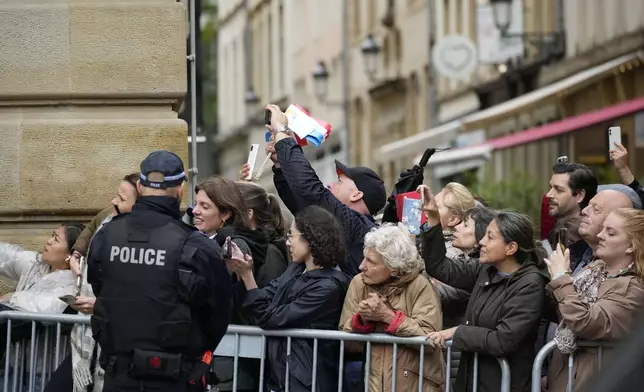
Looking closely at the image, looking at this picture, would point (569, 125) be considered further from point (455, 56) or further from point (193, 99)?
point (193, 99)

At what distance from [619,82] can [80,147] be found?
53.7ft

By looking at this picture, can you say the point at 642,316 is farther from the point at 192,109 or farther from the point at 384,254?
the point at 192,109

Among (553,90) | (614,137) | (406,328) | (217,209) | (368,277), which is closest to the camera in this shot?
(406,328)

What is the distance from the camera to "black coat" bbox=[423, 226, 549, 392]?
7117 millimetres

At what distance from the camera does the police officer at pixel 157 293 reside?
681 cm

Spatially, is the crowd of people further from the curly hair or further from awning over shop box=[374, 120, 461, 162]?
awning over shop box=[374, 120, 461, 162]

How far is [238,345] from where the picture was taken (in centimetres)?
788

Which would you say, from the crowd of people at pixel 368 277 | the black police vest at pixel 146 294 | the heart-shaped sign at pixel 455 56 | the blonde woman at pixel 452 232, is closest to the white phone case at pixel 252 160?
the crowd of people at pixel 368 277

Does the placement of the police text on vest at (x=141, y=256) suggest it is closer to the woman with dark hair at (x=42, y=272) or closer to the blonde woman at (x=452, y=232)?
the woman with dark hair at (x=42, y=272)

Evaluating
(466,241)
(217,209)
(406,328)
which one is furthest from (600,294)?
(217,209)

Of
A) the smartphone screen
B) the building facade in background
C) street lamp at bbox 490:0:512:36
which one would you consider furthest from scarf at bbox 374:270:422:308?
street lamp at bbox 490:0:512:36

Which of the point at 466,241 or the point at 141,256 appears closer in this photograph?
the point at 141,256

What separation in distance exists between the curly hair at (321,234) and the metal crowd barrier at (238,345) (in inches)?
14.4

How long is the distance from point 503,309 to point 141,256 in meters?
1.64
